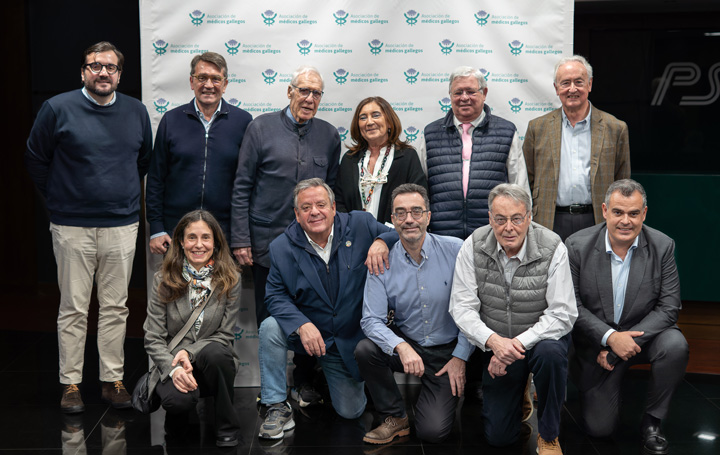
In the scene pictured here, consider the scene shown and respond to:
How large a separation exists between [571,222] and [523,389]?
0.96 meters

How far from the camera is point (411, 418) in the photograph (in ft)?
12.7

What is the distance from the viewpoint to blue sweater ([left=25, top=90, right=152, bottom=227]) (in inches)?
148

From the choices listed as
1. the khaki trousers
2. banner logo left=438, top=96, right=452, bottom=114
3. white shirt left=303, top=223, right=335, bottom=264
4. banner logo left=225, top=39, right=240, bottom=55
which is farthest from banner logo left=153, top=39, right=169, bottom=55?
banner logo left=438, top=96, right=452, bottom=114

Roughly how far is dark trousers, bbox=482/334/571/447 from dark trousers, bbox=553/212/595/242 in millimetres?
688

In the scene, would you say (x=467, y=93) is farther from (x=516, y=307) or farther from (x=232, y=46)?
(x=232, y=46)

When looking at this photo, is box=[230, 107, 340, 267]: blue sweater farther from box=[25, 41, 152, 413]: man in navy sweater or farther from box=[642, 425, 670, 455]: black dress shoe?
box=[642, 425, 670, 455]: black dress shoe

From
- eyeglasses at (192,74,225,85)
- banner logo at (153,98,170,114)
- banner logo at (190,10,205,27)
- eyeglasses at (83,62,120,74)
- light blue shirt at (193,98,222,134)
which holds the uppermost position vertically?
banner logo at (190,10,205,27)

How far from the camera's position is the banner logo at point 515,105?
4.38m

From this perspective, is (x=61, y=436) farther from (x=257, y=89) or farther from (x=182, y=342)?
(x=257, y=89)

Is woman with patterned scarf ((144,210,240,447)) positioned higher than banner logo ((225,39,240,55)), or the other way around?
banner logo ((225,39,240,55))

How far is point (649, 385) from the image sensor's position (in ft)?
11.3

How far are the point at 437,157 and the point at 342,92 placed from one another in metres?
0.77

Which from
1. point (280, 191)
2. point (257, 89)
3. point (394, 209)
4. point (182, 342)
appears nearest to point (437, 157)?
point (394, 209)

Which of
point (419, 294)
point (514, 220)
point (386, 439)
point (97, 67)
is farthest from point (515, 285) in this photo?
point (97, 67)
